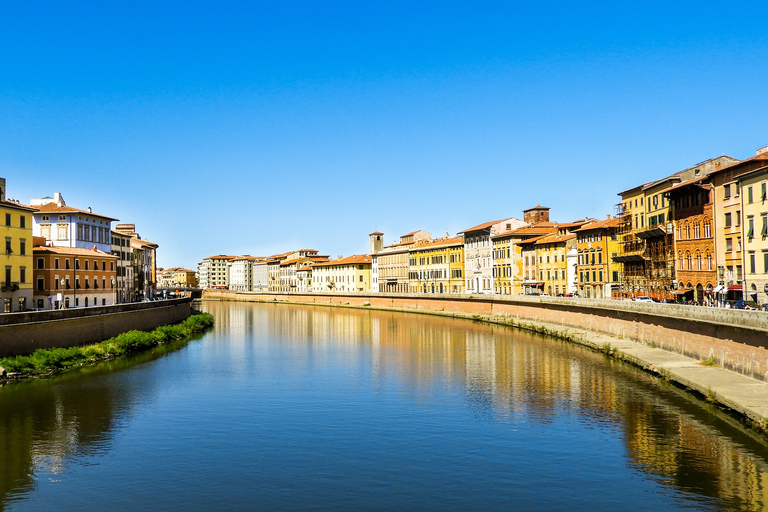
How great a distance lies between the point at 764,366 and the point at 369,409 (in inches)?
644

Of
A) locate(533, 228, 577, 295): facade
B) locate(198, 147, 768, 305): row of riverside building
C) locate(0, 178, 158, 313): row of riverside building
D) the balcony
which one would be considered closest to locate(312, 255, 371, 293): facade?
locate(198, 147, 768, 305): row of riverside building

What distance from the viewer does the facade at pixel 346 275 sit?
147750 mm

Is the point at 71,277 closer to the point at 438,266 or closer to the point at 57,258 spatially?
the point at 57,258

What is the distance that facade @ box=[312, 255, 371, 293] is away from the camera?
5817 inches

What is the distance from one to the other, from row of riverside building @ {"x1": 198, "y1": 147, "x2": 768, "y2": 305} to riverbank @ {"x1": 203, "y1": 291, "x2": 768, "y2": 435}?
663cm

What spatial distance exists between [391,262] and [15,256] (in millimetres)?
89956

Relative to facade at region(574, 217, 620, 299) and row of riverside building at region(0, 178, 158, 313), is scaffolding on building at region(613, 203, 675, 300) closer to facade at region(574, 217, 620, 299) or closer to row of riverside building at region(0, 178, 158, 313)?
facade at region(574, 217, 620, 299)

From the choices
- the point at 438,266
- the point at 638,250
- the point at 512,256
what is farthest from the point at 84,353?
the point at 438,266

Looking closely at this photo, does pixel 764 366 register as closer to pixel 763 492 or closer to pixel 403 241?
pixel 763 492

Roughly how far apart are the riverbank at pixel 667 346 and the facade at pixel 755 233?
267 inches

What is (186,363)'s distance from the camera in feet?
152

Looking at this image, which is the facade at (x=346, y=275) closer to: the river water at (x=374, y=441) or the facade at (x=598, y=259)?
the facade at (x=598, y=259)

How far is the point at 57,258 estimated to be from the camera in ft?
194

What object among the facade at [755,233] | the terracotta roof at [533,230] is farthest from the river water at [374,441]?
the terracotta roof at [533,230]
